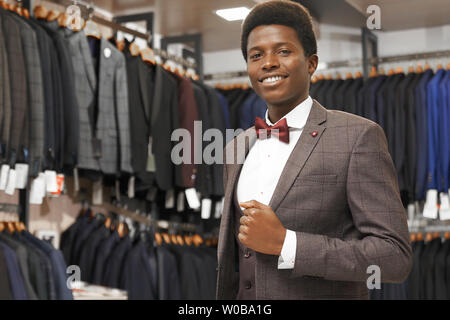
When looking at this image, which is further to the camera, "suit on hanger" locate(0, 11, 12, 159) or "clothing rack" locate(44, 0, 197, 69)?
"clothing rack" locate(44, 0, 197, 69)

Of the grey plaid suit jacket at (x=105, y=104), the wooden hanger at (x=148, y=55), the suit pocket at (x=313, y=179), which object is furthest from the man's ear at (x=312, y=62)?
the wooden hanger at (x=148, y=55)

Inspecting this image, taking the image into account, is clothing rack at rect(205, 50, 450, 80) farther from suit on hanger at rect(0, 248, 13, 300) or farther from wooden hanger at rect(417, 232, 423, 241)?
suit on hanger at rect(0, 248, 13, 300)

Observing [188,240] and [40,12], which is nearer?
[40,12]

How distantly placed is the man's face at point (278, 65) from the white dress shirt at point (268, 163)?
0.04 metres

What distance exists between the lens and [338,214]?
1.16 meters

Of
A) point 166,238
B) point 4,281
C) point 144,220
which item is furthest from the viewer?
point 144,220

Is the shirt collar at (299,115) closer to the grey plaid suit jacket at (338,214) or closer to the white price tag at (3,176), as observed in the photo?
the grey plaid suit jacket at (338,214)

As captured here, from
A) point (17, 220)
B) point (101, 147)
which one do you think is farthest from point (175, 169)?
point (17, 220)

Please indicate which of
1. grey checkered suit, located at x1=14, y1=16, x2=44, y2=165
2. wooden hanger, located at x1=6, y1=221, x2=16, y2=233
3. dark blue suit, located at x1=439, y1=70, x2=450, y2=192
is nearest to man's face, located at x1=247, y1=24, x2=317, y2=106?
grey checkered suit, located at x1=14, y1=16, x2=44, y2=165

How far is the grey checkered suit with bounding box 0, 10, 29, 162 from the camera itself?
2.92 metres

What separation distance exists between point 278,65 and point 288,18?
99 millimetres

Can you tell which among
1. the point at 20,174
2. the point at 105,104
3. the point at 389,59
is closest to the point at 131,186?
the point at 105,104

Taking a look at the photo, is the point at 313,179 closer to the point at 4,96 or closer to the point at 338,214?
the point at 338,214
